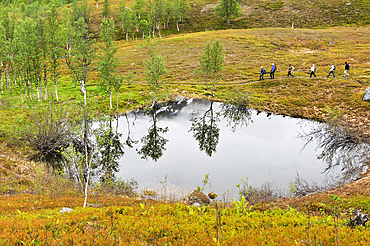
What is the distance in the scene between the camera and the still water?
25656 mm

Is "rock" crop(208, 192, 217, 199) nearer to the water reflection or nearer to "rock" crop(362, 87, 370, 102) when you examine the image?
the water reflection

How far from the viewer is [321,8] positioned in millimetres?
116125

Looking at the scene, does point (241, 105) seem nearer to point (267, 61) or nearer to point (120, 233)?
point (267, 61)

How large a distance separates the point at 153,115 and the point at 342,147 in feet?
104

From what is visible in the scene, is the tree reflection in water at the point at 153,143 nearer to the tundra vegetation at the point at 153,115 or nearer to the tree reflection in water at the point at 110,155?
the tundra vegetation at the point at 153,115

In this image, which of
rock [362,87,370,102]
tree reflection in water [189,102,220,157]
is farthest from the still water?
rock [362,87,370,102]

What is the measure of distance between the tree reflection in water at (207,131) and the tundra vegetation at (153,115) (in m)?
0.43

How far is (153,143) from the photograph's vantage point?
35.0 meters

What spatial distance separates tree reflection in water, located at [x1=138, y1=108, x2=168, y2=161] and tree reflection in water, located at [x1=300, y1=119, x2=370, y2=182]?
2121 centimetres

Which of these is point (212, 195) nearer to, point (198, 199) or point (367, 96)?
point (198, 199)

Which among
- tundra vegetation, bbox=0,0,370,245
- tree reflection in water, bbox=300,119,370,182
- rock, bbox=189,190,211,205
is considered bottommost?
rock, bbox=189,190,211,205

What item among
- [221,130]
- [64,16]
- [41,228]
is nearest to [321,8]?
[221,130]

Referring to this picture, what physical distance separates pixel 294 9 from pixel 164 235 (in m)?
142

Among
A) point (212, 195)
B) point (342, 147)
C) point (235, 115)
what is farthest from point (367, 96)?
point (212, 195)
